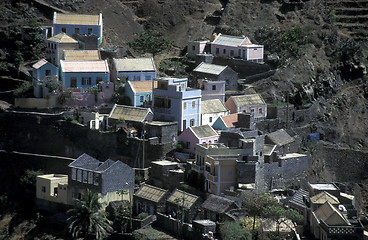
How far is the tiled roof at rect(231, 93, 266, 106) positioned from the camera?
3740 inches

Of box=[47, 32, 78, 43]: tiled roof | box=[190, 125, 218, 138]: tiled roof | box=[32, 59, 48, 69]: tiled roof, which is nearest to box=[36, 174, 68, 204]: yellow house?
box=[190, 125, 218, 138]: tiled roof

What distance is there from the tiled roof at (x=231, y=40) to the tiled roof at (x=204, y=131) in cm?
1588

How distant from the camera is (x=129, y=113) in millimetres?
90000

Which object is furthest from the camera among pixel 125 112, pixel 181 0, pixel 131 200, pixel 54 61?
pixel 181 0

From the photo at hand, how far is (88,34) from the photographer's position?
10156cm

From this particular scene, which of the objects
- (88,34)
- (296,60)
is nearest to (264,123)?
(296,60)

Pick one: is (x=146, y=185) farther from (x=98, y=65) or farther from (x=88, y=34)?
(x=88, y=34)

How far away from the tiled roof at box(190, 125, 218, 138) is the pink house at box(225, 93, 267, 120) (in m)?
6.26

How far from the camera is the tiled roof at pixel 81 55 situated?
9644 cm

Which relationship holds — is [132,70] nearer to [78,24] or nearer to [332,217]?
[78,24]

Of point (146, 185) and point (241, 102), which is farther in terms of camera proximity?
point (241, 102)

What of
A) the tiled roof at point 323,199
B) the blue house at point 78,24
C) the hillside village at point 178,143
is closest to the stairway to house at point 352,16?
the hillside village at point 178,143

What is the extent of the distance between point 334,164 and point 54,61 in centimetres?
2232

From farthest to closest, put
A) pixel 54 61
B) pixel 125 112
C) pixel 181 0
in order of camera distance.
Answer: pixel 181 0 < pixel 54 61 < pixel 125 112
